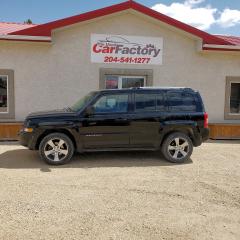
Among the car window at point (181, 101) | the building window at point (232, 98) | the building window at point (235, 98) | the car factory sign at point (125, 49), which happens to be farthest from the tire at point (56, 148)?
the building window at point (235, 98)

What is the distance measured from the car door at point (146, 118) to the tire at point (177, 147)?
0.27 m

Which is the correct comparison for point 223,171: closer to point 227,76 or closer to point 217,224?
point 217,224

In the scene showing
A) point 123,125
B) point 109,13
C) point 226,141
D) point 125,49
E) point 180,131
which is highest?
point 109,13

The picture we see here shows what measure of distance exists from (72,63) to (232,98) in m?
6.53

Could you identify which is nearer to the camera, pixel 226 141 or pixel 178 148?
pixel 178 148

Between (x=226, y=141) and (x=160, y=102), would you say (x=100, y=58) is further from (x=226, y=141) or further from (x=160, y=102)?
(x=226, y=141)

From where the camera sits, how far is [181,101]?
314 inches

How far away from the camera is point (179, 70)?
12.0 metres

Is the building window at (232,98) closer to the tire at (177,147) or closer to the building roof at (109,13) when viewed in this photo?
the building roof at (109,13)

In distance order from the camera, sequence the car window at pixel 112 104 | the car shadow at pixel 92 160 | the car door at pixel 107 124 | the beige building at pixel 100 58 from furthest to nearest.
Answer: the beige building at pixel 100 58 → the car window at pixel 112 104 → the car door at pixel 107 124 → the car shadow at pixel 92 160

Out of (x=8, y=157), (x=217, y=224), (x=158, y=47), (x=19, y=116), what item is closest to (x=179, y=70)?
(x=158, y=47)

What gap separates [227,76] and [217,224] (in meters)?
9.18

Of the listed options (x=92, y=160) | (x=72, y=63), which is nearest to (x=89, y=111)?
(x=92, y=160)

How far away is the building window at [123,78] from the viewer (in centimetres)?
1145
